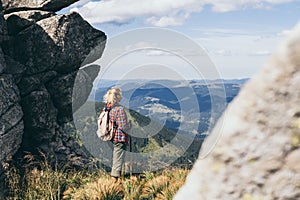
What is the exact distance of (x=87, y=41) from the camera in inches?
559

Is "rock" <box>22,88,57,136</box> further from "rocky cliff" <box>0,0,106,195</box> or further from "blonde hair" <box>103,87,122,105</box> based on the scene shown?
"blonde hair" <box>103,87,122,105</box>

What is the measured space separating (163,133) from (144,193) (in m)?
7.19

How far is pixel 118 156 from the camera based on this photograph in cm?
1022

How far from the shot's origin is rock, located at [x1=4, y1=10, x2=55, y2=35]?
44.0ft

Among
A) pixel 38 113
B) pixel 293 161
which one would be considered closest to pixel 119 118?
pixel 38 113

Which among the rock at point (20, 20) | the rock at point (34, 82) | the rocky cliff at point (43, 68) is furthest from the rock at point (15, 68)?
the rock at point (20, 20)

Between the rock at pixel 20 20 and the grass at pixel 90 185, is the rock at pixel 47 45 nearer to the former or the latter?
the rock at pixel 20 20

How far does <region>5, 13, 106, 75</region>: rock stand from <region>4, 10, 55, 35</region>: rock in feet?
0.58

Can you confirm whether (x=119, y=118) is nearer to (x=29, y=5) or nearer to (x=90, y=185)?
(x=90, y=185)

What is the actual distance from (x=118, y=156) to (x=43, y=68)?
4.68 m

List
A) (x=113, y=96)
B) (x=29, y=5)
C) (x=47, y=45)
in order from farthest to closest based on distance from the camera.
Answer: (x=29, y=5)
(x=47, y=45)
(x=113, y=96)

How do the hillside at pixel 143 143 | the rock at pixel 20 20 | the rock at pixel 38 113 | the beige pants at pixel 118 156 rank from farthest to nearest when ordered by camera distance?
the hillside at pixel 143 143 < the rock at pixel 20 20 < the rock at pixel 38 113 < the beige pants at pixel 118 156

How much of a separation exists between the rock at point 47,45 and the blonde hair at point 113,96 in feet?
13.7

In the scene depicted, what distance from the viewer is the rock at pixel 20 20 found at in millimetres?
13398
